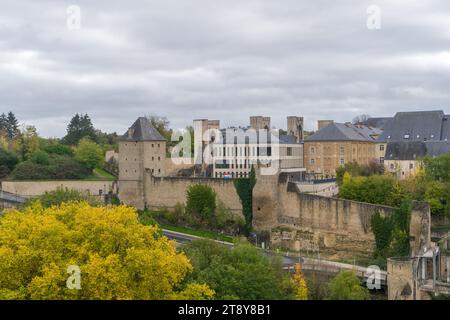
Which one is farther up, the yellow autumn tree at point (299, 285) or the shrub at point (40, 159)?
the shrub at point (40, 159)

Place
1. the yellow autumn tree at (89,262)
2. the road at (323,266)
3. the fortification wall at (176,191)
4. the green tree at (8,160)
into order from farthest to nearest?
the green tree at (8,160)
the fortification wall at (176,191)
the road at (323,266)
the yellow autumn tree at (89,262)

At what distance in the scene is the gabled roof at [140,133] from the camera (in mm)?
51125

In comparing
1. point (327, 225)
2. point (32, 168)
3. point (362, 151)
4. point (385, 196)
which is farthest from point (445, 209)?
point (32, 168)

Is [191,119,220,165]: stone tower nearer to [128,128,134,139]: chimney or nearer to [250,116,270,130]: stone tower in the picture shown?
[250,116,270,130]: stone tower

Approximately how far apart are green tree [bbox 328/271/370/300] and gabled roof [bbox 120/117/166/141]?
23.8 m

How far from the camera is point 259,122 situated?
209ft

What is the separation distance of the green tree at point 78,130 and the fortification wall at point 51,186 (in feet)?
72.5

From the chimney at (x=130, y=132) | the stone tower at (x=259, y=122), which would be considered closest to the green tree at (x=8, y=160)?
the chimney at (x=130, y=132)

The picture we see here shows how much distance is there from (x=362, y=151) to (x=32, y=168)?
25896mm

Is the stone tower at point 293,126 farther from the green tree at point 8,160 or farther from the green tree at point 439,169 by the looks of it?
the green tree at point 8,160

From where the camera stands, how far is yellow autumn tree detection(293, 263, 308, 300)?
2680cm

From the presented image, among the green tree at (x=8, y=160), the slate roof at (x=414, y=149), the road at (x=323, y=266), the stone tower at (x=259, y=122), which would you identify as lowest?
the road at (x=323, y=266)

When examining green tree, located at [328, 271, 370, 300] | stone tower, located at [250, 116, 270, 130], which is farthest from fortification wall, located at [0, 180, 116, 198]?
green tree, located at [328, 271, 370, 300]

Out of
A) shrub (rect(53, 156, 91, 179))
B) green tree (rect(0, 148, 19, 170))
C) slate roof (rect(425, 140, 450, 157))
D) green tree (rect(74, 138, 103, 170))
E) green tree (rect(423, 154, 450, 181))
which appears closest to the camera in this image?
green tree (rect(423, 154, 450, 181))
